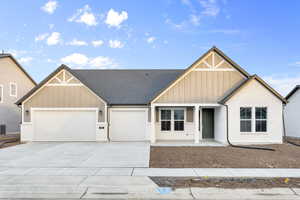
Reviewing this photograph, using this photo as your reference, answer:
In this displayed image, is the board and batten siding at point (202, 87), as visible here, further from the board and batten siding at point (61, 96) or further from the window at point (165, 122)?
the board and batten siding at point (61, 96)

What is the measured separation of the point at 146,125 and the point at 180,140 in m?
2.86

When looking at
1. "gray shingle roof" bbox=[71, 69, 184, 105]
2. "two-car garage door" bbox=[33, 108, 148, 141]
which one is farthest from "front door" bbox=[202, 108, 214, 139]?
"two-car garage door" bbox=[33, 108, 148, 141]

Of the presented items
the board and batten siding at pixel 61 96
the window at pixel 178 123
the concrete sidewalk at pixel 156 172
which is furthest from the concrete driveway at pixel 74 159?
the window at pixel 178 123

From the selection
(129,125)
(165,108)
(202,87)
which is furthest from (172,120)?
(202,87)

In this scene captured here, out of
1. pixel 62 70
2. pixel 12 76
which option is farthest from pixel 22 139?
pixel 12 76

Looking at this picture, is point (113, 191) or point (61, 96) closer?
point (113, 191)

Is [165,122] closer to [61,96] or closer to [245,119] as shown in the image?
[245,119]

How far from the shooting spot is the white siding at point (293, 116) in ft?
56.3

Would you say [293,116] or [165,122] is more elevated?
[293,116]

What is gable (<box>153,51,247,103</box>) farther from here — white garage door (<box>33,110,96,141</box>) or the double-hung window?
white garage door (<box>33,110,96,141</box>)

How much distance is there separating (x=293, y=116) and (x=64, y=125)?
62.5 feet

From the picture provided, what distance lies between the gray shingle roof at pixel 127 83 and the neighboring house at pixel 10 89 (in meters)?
7.39

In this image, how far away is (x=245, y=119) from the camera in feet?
43.8

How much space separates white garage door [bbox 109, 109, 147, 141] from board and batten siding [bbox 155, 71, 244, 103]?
218cm
